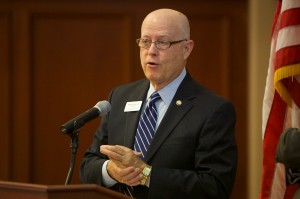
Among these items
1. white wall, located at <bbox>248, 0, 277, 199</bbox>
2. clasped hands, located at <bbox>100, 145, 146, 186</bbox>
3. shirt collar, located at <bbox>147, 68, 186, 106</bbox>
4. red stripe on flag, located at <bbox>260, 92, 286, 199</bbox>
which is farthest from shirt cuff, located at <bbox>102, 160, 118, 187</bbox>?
white wall, located at <bbox>248, 0, 277, 199</bbox>

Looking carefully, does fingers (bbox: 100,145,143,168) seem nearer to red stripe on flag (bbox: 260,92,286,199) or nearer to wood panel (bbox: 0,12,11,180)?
red stripe on flag (bbox: 260,92,286,199)

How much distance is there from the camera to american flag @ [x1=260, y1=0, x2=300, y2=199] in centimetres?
327

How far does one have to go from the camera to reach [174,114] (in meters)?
3.08

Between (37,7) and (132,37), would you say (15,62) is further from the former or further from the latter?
(132,37)

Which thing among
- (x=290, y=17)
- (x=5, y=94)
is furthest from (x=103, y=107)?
(x=5, y=94)

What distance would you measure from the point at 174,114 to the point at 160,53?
0.33 meters

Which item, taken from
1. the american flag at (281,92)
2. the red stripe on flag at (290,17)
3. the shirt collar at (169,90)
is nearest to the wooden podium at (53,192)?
the shirt collar at (169,90)

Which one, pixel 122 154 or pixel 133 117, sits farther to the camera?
pixel 133 117

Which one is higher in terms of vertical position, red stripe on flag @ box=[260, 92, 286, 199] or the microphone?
the microphone

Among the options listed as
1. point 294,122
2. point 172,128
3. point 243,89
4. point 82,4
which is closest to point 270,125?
point 294,122

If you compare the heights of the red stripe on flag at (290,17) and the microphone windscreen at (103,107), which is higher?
the red stripe on flag at (290,17)

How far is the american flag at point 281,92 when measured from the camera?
3271mm

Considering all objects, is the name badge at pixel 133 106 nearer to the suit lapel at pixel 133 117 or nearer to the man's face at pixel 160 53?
the suit lapel at pixel 133 117

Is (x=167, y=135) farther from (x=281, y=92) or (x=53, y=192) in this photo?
(x=53, y=192)
